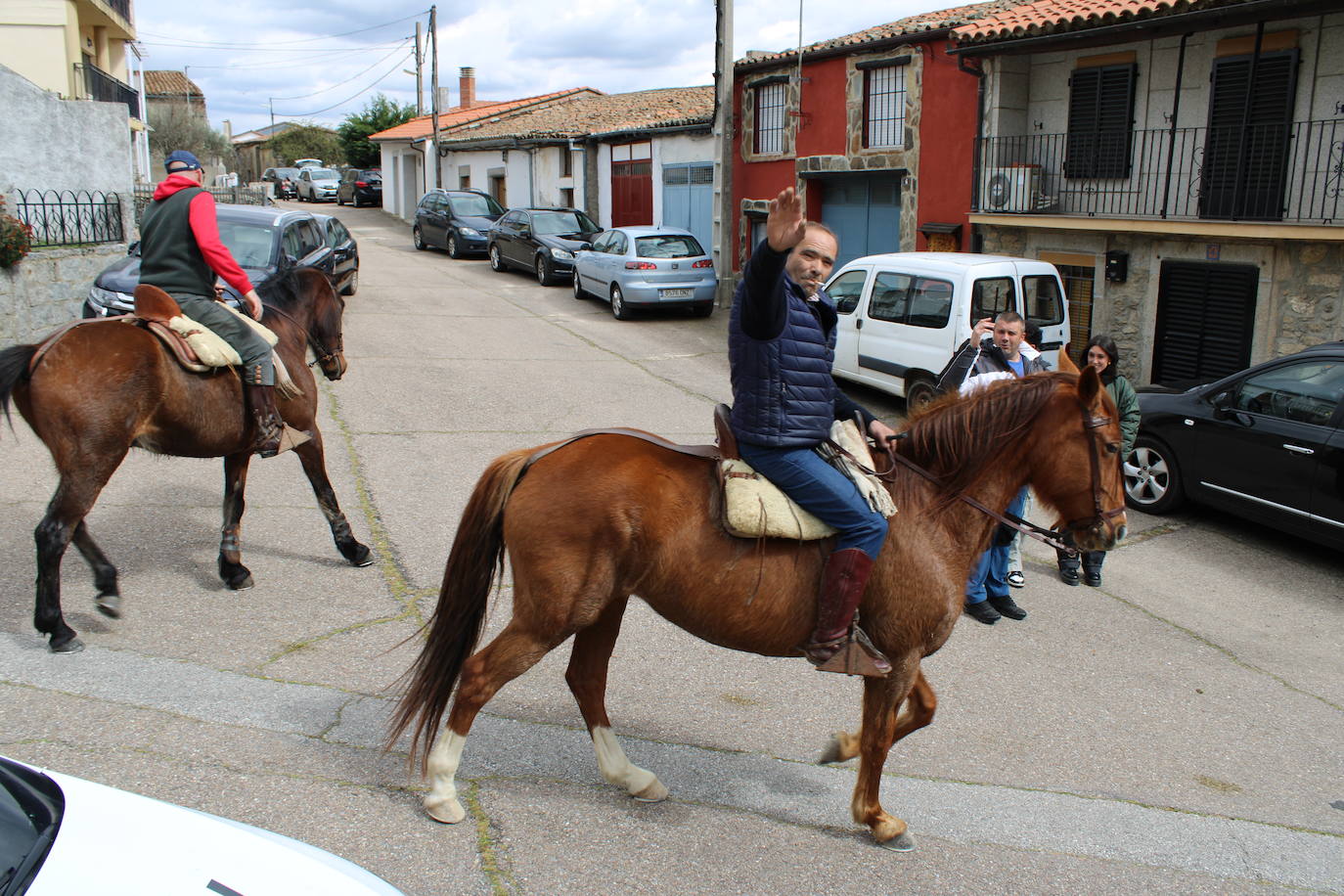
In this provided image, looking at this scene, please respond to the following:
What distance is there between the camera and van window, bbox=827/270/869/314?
13.4 metres

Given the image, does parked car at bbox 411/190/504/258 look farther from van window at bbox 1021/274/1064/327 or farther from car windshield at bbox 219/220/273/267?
van window at bbox 1021/274/1064/327

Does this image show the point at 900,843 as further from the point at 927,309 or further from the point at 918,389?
the point at 927,309

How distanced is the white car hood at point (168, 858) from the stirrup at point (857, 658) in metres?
1.96

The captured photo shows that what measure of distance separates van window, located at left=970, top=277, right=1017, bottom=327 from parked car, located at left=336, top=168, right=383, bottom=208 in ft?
139

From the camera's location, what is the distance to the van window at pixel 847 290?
43.9 ft

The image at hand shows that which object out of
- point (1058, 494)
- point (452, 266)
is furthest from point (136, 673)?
point (452, 266)

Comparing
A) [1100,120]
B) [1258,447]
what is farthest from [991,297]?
[1100,120]

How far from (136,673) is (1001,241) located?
14.5m

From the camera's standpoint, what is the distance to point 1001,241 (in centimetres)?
1642

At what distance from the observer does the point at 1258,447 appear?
8258 millimetres

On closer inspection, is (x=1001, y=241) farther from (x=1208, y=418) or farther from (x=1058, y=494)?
(x=1058, y=494)

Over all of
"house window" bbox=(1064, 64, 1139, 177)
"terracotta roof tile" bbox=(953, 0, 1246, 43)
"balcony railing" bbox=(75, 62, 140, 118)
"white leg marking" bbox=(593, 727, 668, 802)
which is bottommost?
"white leg marking" bbox=(593, 727, 668, 802)

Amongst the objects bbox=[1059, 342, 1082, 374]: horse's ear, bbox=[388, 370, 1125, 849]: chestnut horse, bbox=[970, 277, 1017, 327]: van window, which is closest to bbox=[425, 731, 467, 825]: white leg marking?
bbox=[388, 370, 1125, 849]: chestnut horse

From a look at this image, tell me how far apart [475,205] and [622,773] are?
27.1 meters
